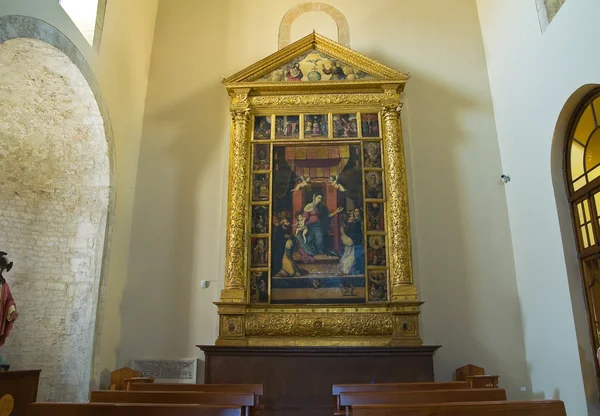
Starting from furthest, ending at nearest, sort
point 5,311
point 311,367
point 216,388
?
point 311,367, point 5,311, point 216,388

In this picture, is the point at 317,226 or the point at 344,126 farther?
the point at 344,126

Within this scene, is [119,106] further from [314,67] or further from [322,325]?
[322,325]

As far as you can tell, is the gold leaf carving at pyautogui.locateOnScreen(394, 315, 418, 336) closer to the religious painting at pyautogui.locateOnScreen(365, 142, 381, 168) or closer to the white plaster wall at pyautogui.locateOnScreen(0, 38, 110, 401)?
the religious painting at pyautogui.locateOnScreen(365, 142, 381, 168)

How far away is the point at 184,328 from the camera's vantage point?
7500mm

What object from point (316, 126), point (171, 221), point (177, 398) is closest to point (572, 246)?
point (316, 126)

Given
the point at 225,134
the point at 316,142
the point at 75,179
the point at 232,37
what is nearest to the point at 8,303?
the point at 75,179

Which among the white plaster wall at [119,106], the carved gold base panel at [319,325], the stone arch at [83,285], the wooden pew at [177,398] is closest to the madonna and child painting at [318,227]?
the carved gold base panel at [319,325]

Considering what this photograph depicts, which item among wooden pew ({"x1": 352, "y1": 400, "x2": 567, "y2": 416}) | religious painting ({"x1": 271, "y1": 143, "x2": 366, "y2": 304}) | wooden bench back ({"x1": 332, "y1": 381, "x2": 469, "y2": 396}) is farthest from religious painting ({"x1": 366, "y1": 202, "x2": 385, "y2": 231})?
wooden pew ({"x1": 352, "y1": 400, "x2": 567, "y2": 416})

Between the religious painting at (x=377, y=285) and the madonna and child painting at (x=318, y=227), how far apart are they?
124 millimetres

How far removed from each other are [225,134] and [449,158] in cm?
371

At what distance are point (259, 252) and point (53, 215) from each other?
9.74ft

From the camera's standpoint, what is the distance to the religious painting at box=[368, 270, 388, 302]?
24.1ft

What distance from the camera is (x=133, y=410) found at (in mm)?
3111

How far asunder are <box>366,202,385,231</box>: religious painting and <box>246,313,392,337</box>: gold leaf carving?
1335mm
